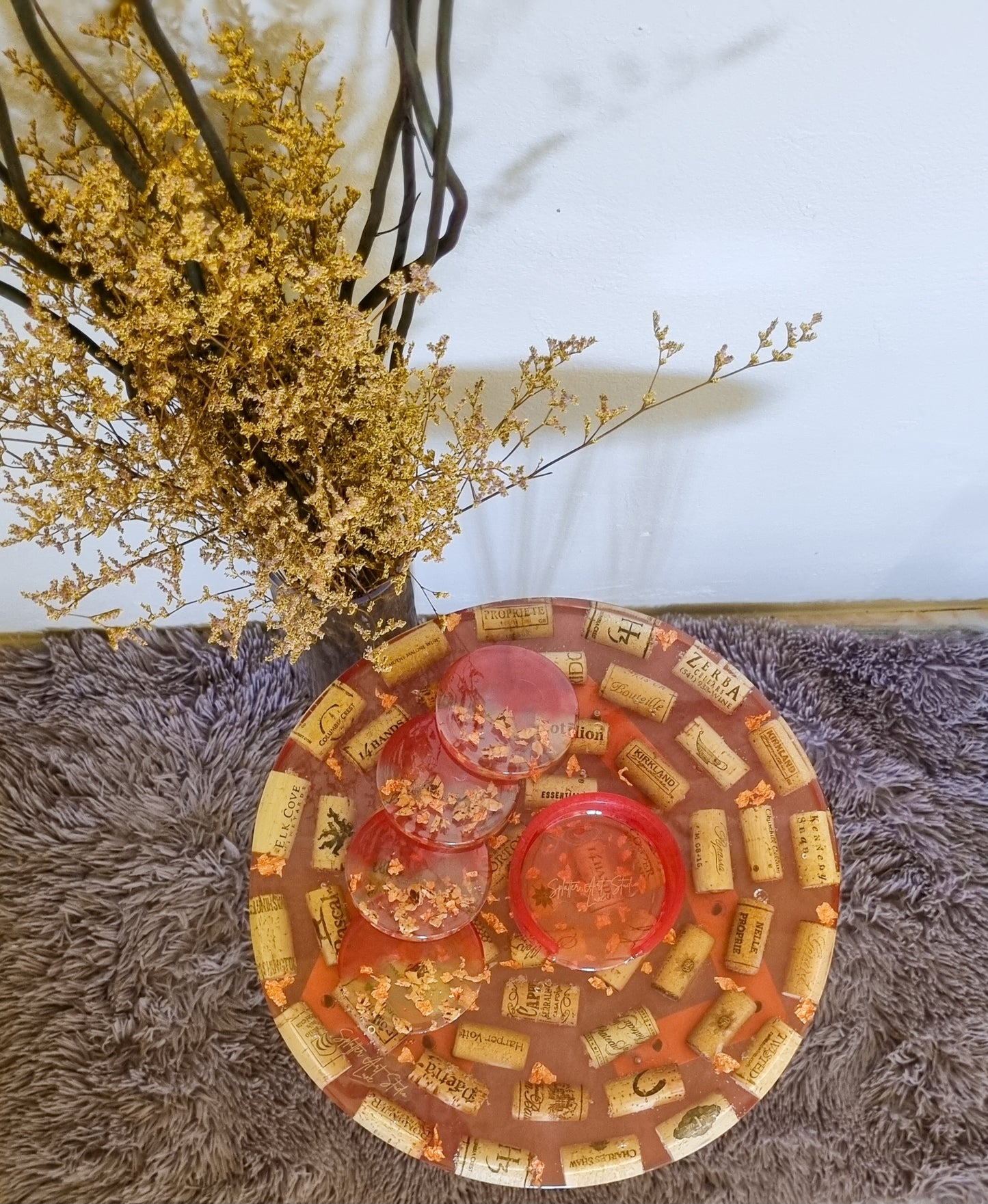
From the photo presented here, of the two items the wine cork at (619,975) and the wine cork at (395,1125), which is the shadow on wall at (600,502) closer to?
the wine cork at (619,975)

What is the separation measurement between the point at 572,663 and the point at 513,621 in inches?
2.7

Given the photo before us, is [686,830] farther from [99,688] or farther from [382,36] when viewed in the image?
[99,688]

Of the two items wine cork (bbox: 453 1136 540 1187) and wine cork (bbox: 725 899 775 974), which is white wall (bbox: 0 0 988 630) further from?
wine cork (bbox: 453 1136 540 1187)

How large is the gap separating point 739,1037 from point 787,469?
0.58 meters

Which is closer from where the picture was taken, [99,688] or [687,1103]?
[687,1103]

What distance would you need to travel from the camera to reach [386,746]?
0.84 m

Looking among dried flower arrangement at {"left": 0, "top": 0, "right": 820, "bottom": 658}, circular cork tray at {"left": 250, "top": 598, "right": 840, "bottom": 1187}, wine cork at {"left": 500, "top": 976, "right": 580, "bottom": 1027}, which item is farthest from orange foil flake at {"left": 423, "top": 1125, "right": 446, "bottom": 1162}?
dried flower arrangement at {"left": 0, "top": 0, "right": 820, "bottom": 658}

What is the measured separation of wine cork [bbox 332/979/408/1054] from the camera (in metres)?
0.77

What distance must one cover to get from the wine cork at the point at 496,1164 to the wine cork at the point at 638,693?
0.39 m

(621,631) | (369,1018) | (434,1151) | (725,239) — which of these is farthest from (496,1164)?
(725,239)

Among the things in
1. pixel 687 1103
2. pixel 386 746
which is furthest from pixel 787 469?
pixel 687 1103

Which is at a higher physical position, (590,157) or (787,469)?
(590,157)

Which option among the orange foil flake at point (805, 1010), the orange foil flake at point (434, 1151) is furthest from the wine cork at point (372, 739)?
the orange foil flake at point (805, 1010)

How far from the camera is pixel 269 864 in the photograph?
81cm
